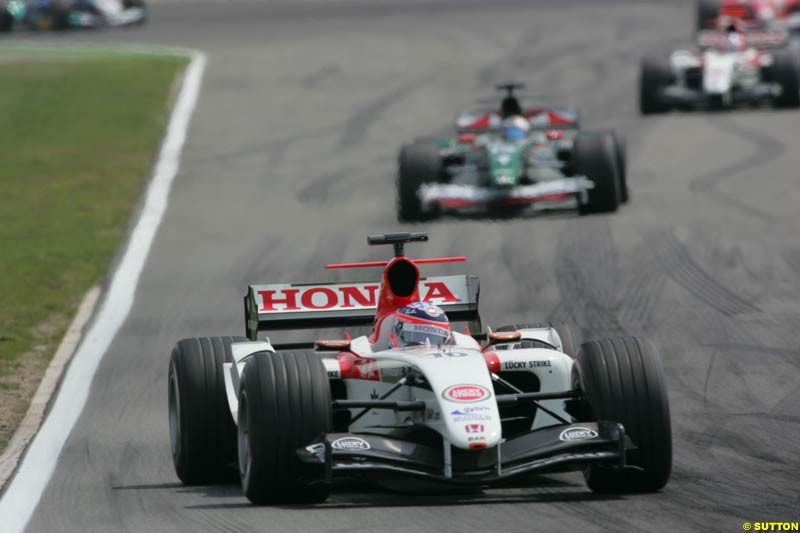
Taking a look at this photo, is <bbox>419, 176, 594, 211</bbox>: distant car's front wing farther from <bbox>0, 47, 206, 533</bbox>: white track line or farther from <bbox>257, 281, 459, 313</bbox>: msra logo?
<bbox>257, 281, 459, 313</bbox>: msra logo

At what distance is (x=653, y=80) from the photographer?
Answer: 30516 millimetres

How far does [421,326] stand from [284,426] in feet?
4.91

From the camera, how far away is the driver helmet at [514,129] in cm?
2339

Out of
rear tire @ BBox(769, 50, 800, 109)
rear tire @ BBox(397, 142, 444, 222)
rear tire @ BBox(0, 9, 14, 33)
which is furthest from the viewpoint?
rear tire @ BBox(0, 9, 14, 33)

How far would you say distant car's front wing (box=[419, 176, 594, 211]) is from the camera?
2283cm

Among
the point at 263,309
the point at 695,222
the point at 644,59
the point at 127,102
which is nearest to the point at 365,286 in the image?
the point at 263,309

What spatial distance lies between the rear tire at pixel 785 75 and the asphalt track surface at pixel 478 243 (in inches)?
24.0

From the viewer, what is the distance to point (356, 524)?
9.97 metres

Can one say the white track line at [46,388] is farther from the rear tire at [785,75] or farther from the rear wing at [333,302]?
the rear tire at [785,75]

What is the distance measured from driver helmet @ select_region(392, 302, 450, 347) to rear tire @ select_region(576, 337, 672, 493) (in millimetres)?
1112

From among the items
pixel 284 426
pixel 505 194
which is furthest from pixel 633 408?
pixel 505 194

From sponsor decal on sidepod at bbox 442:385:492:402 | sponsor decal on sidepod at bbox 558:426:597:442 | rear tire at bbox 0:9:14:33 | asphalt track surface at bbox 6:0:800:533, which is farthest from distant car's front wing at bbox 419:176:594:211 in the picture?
rear tire at bbox 0:9:14:33

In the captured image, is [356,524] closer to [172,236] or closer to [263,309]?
[263,309]

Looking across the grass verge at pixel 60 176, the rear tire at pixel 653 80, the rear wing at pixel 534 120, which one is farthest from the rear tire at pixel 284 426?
the rear tire at pixel 653 80
